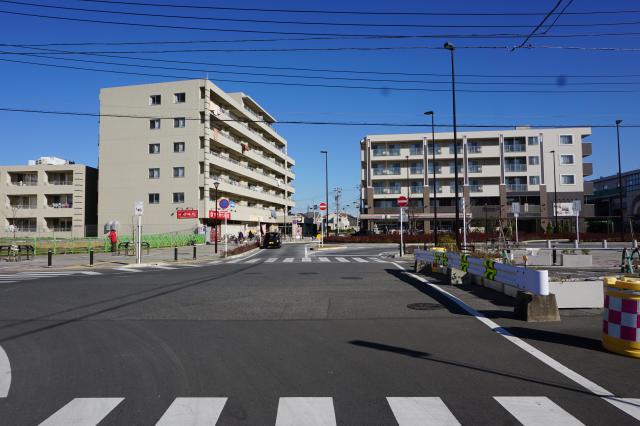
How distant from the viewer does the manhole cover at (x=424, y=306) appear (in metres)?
9.82

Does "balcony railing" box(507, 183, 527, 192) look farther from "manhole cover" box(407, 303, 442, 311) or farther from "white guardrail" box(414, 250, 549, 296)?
"manhole cover" box(407, 303, 442, 311)

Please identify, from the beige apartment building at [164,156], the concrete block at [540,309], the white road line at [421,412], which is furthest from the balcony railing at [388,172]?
the white road line at [421,412]

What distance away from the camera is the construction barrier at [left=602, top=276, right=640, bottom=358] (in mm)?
6066

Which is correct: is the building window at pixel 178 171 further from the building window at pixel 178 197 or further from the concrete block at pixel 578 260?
the concrete block at pixel 578 260

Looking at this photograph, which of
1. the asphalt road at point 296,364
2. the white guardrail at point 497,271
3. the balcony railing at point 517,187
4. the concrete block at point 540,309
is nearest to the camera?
the asphalt road at point 296,364

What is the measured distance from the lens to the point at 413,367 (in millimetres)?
5711

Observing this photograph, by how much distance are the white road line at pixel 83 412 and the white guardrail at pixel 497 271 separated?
7350 millimetres

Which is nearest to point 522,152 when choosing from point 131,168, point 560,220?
point 560,220

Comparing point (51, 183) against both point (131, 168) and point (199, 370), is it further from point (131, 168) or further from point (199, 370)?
point (199, 370)

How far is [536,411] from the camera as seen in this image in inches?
169

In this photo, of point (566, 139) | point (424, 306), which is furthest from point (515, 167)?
point (424, 306)

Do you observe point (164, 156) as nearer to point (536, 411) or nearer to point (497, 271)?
point (497, 271)

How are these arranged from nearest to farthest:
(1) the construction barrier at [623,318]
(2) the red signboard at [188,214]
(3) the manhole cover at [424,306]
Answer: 1. (1) the construction barrier at [623,318]
2. (3) the manhole cover at [424,306]
3. (2) the red signboard at [188,214]

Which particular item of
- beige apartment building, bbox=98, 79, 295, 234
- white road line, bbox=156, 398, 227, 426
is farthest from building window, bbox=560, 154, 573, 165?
white road line, bbox=156, 398, 227, 426
